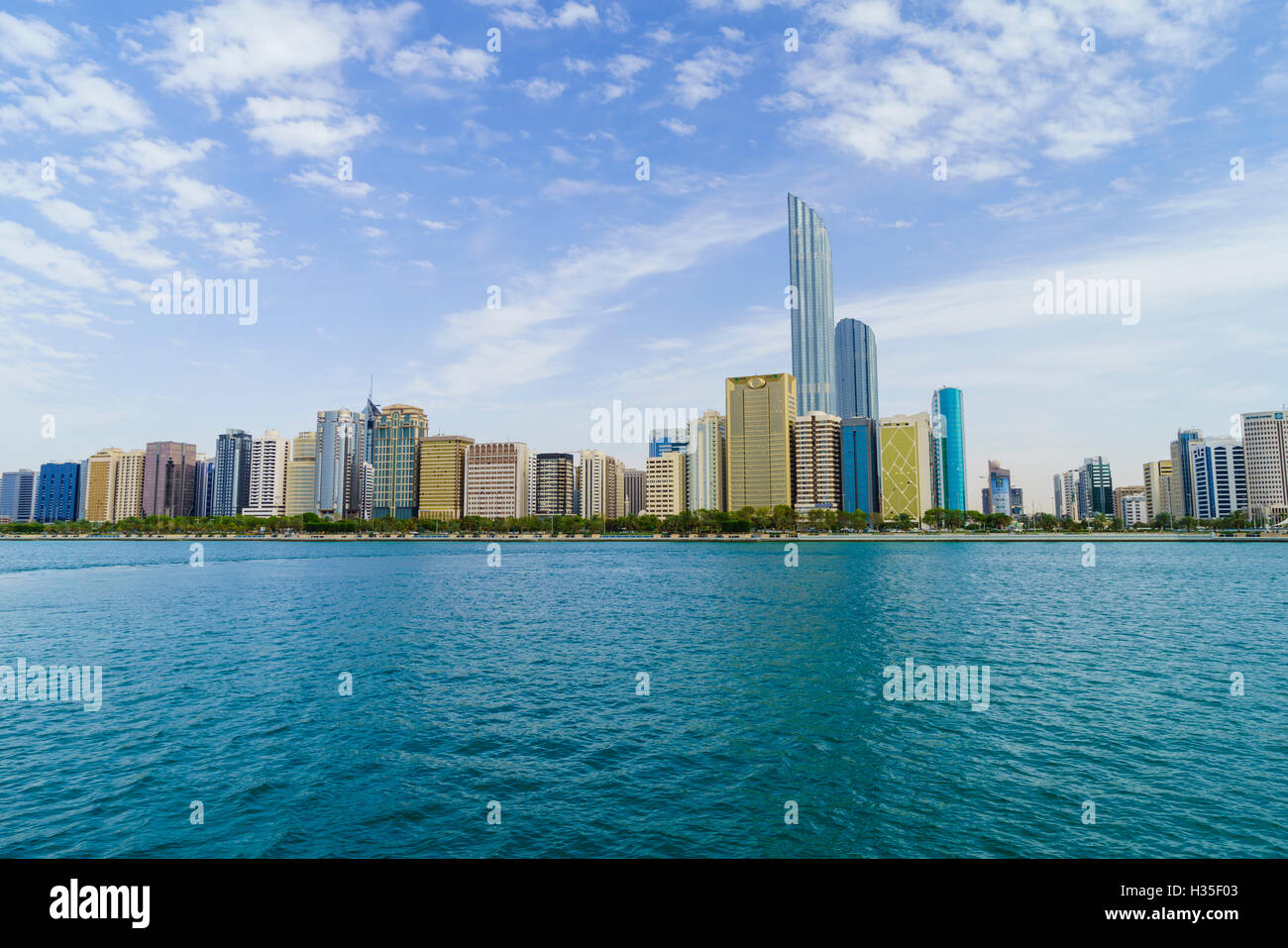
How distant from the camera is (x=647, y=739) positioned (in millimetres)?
22891

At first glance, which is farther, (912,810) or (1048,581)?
(1048,581)

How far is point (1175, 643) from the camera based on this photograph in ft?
133

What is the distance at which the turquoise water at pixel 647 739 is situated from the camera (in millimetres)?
16359

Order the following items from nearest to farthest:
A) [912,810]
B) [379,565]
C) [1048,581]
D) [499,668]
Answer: [912,810]
[499,668]
[1048,581]
[379,565]

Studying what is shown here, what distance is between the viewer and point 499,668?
112ft

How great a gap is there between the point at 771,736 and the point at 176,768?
18.8 metres

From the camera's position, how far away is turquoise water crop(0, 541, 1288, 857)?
1636cm
